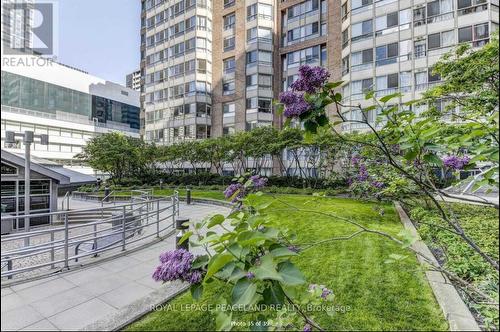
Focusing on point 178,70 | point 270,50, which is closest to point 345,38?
point 270,50

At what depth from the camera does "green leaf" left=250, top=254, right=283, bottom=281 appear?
4.44 feet

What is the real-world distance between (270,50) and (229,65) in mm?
5516

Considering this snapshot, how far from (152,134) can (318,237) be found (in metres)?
35.4

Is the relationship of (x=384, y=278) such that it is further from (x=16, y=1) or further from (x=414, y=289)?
(x=16, y=1)

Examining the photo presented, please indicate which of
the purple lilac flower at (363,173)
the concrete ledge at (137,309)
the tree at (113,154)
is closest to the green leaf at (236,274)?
the concrete ledge at (137,309)

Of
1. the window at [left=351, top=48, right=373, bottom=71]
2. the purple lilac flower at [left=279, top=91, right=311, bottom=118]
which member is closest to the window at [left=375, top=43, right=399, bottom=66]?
the window at [left=351, top=48, right=373, bottom=71]

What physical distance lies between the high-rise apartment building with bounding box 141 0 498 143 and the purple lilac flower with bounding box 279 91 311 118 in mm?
20324

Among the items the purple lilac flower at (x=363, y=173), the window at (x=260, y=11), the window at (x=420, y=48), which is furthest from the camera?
the window at (x=260, y=11)

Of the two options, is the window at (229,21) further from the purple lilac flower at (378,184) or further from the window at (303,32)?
the purple lilac flower at (378,184)

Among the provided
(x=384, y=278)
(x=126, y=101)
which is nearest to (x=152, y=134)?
(x=126, y=101)

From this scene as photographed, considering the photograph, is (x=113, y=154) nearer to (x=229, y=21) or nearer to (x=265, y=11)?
(x=229, y=21)

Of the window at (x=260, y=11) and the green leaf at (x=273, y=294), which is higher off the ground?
the window at (x=260, y=11)

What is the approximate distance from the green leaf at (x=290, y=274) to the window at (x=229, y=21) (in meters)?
36.0

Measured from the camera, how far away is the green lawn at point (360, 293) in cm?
325
